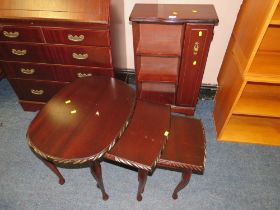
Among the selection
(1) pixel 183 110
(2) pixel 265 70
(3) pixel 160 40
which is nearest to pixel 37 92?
(3) pixel 160 40

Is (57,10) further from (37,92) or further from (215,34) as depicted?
(215,34)

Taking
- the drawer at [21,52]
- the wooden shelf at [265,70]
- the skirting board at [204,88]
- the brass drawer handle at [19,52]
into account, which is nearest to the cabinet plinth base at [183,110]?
the skirting board at [204,88]

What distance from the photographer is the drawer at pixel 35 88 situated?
2582 millimetres

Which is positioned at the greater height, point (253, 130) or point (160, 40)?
point (160, 40)

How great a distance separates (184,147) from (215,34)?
1.48m

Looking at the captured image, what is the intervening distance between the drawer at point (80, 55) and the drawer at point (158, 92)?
0.65m

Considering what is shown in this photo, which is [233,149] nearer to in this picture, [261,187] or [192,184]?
[261,187]

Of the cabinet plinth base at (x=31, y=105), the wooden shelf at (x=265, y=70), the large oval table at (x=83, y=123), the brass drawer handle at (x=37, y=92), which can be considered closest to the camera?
the large oval table at (x=83, y=123)

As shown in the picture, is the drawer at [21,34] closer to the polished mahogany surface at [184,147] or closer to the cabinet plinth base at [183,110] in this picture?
the polished mahogany surface at [184,147]

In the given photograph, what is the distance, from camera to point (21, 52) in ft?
7.61

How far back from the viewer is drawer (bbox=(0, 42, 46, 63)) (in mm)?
2264

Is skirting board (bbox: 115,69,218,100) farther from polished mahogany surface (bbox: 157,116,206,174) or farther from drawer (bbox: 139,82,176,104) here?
polished mahogany surface (bbox: 157,116,206,174)

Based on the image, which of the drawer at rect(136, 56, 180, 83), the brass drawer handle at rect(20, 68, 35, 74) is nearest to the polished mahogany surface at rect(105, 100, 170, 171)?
the drawer at rect(136, 56, 180, 83)

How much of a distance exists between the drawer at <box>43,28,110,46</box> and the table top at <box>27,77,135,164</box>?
1.23ft
